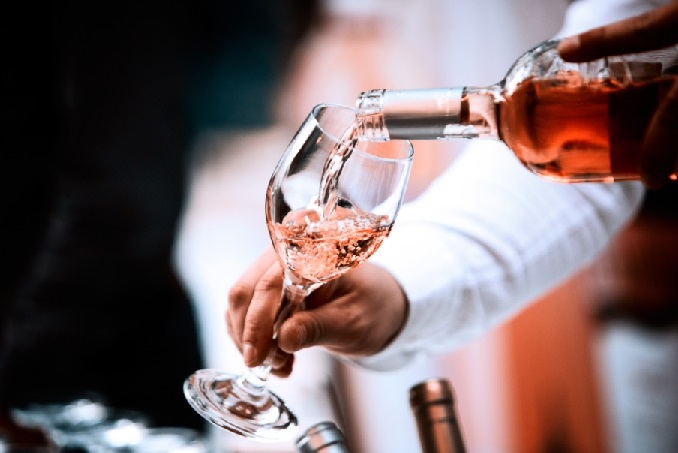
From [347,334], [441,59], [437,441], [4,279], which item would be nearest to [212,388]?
[347,334]

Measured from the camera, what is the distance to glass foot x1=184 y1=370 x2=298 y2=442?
88cm

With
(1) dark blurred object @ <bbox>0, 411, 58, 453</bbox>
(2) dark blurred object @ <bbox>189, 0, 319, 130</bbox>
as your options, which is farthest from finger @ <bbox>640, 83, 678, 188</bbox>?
(2) dark blurred object @ <bbox>189, 0, 319, 130</bbox>

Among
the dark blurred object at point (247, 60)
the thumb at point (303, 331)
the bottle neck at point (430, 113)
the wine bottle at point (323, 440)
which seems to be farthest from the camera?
the dark blurred object at point (247, 60)

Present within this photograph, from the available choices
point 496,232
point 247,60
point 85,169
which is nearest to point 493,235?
point 496,232

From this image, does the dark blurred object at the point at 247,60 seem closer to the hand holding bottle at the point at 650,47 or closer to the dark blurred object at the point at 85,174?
the dark blurred object at the point at 85,174

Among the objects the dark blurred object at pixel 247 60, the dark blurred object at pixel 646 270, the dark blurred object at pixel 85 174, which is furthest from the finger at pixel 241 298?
the dark blurred object at pixel 646 270

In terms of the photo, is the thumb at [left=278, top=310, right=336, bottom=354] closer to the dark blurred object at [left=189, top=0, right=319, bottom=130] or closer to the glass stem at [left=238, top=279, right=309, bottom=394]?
the glass stem at [left=238, top=279, right=309, bottom=394]

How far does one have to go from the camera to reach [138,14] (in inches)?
77.5

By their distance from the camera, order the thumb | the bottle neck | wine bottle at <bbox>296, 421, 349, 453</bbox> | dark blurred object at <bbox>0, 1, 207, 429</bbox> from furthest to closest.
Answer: dark blurred object at <bbox>0, 1, 207, 429</bbox> → the thumb → the bottle neck → wine bottle at <bbox>296, 421, 349, 453</bbox>

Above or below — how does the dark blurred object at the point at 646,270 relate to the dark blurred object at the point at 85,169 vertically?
below

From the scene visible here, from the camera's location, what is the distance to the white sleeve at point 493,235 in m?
1.17

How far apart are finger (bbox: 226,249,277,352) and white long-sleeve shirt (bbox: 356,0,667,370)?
0.65 feet

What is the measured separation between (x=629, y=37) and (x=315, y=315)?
0.39m

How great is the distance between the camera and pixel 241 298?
0.94m
